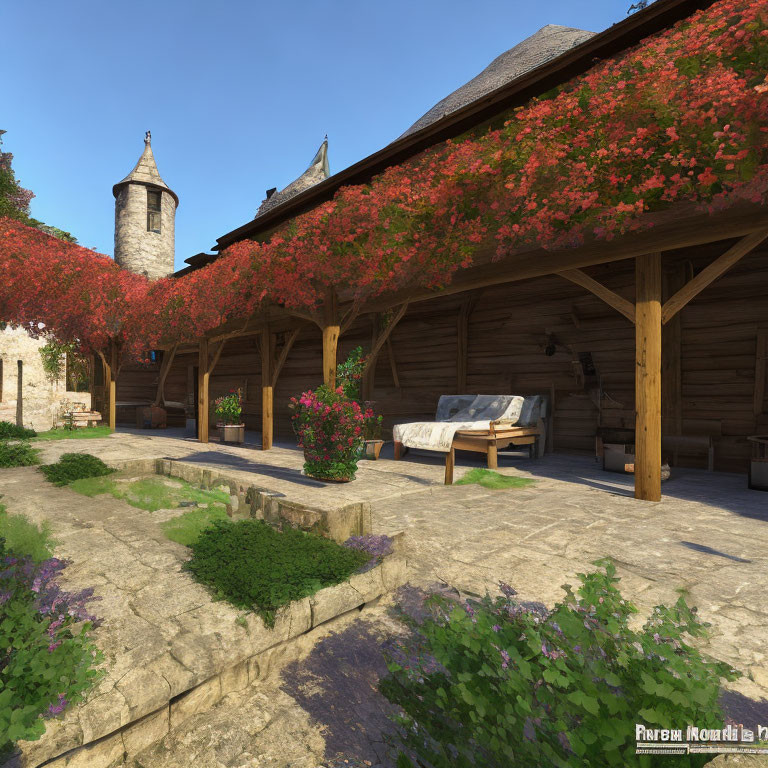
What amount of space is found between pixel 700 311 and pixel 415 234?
477 centimetres

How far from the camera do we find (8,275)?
403 inches

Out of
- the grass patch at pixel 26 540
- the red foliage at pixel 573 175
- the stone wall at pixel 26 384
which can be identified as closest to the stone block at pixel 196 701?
the grass patch at pixel 26 540

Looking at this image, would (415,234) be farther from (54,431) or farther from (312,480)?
(54,431)

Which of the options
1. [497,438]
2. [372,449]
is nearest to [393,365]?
[372,449]

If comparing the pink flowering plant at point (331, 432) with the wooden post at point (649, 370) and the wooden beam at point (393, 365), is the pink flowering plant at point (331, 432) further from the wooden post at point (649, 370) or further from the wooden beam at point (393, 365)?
the wooden beam at point (393, 365)

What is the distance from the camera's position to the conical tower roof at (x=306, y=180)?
67.0 ft

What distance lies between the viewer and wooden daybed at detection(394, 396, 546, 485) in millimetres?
6887

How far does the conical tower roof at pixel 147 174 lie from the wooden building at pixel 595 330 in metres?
14.4

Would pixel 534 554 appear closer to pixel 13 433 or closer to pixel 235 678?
pixel 235 678

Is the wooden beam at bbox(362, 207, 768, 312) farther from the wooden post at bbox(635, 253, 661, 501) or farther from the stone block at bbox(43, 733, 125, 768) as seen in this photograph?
the stone block at bbox(43, 733, 125, 768)

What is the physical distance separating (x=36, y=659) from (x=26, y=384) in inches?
635

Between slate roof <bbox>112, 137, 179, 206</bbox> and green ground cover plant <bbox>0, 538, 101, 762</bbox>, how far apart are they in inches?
961

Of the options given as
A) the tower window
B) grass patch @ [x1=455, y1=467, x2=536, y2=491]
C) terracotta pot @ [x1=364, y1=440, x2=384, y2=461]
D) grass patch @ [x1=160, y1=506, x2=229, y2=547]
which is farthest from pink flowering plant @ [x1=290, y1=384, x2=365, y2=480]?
the tower window

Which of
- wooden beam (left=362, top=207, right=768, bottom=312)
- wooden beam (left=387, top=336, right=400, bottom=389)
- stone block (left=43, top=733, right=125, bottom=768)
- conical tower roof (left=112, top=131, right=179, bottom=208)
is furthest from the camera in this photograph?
conical tower roof (left=112, top=131, right=179, bottom=208)
